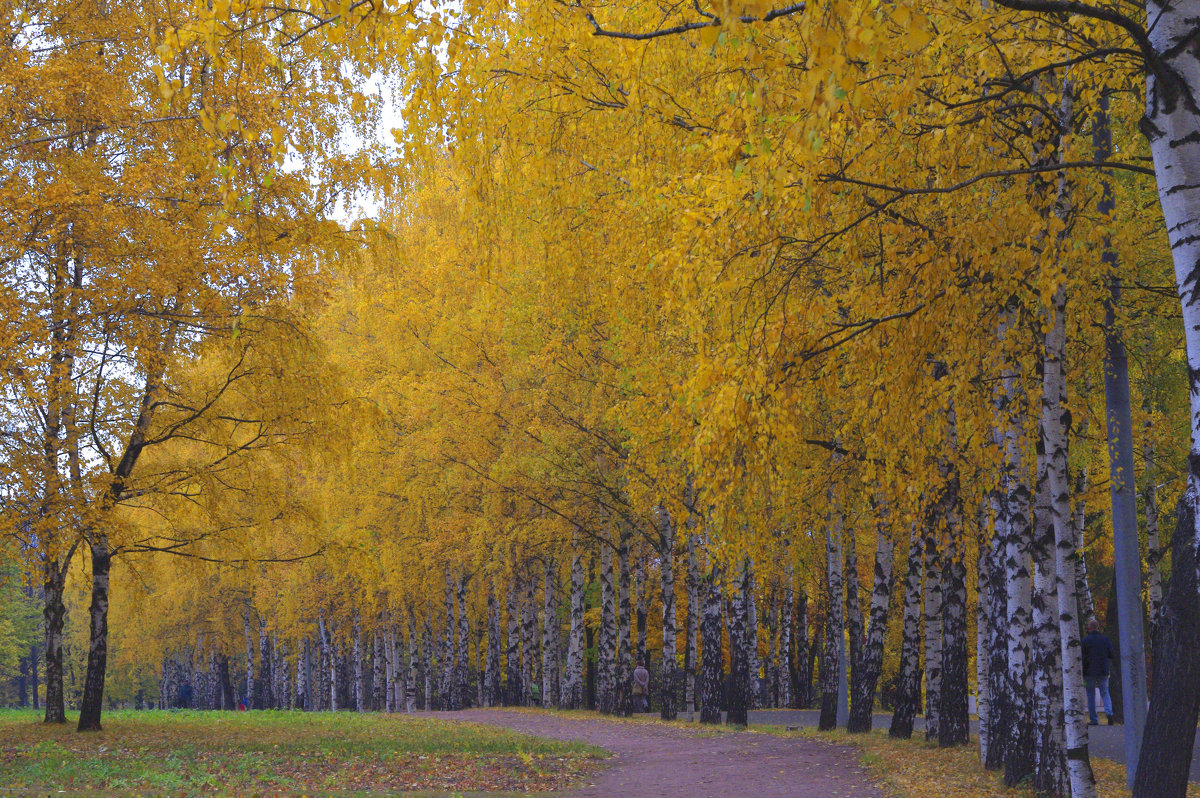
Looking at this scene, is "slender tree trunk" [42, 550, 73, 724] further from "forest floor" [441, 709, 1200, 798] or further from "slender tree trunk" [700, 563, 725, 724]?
"slender tree trunk" [700, 563, 725, 724]

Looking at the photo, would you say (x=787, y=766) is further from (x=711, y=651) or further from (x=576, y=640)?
(x=576, y=640)

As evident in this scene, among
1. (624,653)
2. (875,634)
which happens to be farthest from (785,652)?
(875,634)

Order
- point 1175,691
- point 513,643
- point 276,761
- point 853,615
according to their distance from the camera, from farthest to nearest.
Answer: point 513,643 → point 853,615 → point 276,761 → point 1175,691

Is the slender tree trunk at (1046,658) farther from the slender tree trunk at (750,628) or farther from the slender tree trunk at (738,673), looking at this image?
the slender tree trunk at (750,628)

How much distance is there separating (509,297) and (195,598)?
95.0 feet

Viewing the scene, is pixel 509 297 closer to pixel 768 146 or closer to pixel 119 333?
pixel 119 333

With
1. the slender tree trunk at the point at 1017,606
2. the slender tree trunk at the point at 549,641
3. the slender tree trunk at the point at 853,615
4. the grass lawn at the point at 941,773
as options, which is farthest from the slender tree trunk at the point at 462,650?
the slender tree trunk at the point at 1017,606

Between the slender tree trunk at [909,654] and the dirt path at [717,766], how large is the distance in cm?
→ 104

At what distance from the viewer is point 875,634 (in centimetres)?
1455

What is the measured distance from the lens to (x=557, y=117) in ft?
30.6

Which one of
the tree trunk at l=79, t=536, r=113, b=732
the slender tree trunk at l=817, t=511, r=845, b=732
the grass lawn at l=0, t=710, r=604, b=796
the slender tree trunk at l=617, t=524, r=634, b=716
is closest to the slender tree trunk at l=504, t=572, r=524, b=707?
the slender tree trunk at l=617, t=524, r=634, b=716

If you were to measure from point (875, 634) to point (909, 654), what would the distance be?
56 centimetres

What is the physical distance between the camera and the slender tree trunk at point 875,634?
47.6 ft

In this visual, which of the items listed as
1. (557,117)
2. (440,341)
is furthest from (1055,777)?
(440,341)
